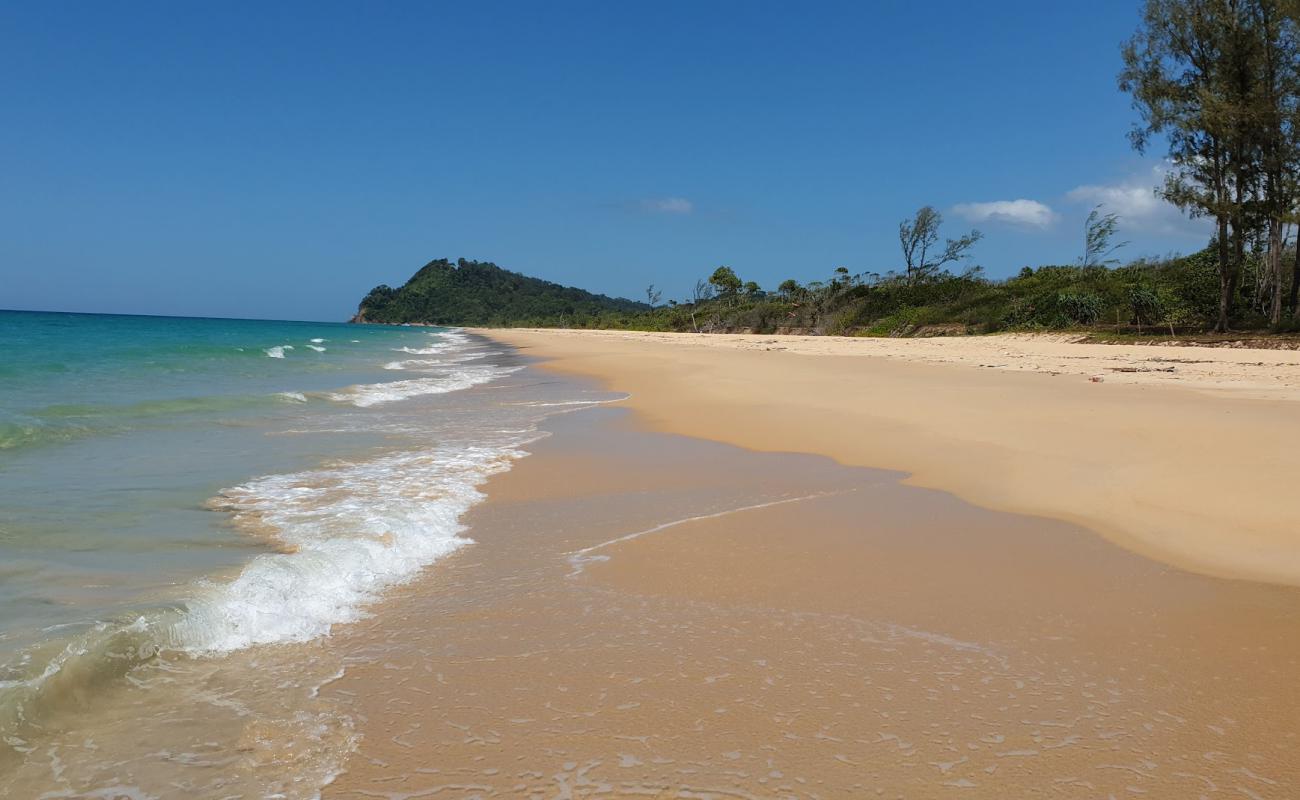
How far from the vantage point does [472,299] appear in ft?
518

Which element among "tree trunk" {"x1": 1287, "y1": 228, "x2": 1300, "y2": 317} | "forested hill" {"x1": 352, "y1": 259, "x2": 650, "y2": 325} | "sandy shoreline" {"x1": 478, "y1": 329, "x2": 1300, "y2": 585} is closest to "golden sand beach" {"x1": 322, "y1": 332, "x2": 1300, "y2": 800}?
"sandy shoreline" {"x1": 478, "y1": 329, "x2": 1300, "y2": 585}

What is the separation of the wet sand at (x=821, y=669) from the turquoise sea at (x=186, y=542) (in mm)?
416

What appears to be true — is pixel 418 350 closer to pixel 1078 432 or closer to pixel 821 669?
pixel 1078 432

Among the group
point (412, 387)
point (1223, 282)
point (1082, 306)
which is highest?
point (1223, 282)

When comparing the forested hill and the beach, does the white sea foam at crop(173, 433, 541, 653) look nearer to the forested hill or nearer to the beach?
the beach

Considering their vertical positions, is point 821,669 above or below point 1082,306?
below

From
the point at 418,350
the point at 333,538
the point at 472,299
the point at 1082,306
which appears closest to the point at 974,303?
the point at 1082,306

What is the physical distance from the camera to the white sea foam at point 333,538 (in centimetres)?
323

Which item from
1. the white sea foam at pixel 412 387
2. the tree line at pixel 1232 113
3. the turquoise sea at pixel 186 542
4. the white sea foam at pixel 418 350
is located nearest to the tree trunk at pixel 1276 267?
the tree line at pixel 1232 113

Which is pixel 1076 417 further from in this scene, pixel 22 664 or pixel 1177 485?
pixel 22 664

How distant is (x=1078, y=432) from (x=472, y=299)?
518 feet

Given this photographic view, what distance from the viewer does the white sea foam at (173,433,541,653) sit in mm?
3232

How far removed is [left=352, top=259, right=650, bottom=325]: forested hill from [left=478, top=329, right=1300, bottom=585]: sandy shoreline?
114 meters

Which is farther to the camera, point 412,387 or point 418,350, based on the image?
point 418,350
